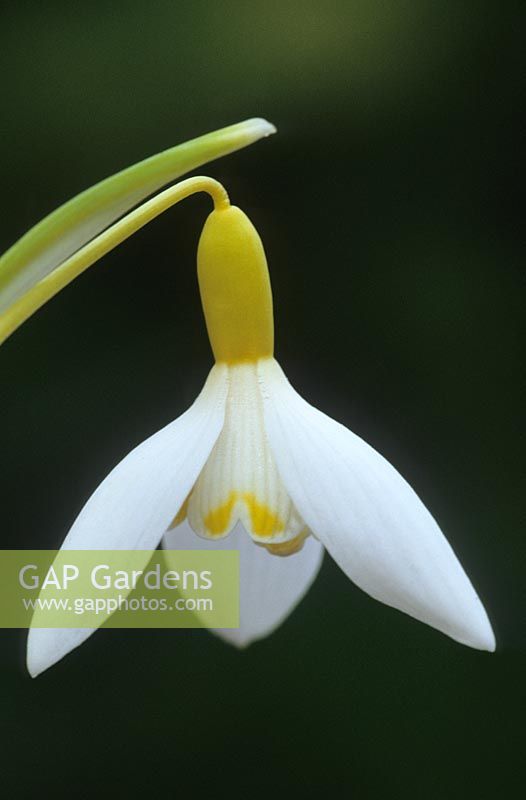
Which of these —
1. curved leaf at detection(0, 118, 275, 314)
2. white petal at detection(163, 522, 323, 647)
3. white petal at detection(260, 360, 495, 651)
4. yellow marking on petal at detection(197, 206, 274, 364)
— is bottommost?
white petal at detection(260, 360, 495, 651)

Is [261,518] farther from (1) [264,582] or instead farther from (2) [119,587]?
(1) [264,582]

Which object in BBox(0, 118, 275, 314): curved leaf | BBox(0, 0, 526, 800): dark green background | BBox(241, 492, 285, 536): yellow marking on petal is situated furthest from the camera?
BBox(0, 0, 526, 800): dark green background

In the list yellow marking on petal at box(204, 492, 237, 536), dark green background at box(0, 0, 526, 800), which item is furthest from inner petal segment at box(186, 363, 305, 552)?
dark green background at box(0, 0, 526, 800)

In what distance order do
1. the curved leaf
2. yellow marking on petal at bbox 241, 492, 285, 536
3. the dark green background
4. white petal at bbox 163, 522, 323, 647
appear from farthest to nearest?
the dark green background
white petal at bbox 163, 522, 323, 647
yellow marking on petal at bbox 241, 492, 285, 536
the curved leaf

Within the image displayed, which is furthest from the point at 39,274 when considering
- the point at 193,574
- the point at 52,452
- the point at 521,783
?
the point at 521,783

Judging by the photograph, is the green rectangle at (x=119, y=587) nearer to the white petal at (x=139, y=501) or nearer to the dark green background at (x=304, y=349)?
the white petal at (x=139, y=501)

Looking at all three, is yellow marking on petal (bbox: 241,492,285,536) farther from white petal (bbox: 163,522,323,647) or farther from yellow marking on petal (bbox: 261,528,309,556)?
white petal (bbox: 163,522,323,647)

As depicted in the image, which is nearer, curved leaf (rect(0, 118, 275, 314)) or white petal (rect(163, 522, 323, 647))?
curved leaf (rect(0, 118, 275, 314))
